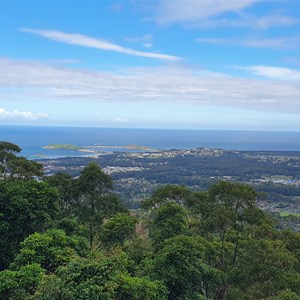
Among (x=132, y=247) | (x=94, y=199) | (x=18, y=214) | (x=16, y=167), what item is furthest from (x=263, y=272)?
(x=16, y=167)

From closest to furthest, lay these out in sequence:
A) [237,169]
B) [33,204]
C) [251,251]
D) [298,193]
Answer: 1. [251,251]
2. [33,204]
3. [298,193]
4. [237,169]

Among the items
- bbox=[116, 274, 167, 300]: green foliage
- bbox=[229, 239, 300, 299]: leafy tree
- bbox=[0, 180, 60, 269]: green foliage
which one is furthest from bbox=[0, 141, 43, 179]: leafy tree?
bbox=[229, 239, 300, 299]: leafy tree

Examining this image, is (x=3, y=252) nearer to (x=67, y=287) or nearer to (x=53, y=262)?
(x=53, y=262)

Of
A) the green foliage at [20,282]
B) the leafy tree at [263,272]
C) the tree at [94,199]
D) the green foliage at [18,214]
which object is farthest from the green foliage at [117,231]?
the green foliage at [20,282]

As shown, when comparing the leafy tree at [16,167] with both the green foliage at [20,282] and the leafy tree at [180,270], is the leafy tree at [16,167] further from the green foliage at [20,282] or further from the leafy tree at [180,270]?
the leafy tree at [180,270]

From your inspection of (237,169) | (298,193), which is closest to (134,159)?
(237,169)

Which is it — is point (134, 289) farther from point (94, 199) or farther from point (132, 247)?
point (94, 199)

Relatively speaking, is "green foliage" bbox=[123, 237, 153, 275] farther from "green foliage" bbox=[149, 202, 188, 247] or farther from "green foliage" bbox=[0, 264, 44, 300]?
"green foliage" bbox=[0, 264, 44, 300]
